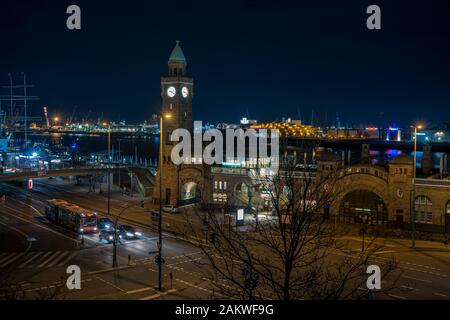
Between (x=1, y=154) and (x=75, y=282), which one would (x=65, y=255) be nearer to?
(x=75, y=282)

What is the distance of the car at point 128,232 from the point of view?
2260 inches

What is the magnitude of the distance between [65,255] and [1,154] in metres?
134

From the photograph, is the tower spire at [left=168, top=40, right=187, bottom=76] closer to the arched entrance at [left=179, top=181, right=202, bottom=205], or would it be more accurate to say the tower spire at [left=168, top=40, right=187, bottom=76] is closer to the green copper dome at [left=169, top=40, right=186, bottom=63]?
the green copper dome at [left=169, top=40, right=186, bottom=63]

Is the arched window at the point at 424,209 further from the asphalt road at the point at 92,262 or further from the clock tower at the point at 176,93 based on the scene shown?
the clock tower at the point at 176,93

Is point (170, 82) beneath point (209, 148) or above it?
above

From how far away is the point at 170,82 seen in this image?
85938mm

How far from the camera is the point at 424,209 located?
5994cm

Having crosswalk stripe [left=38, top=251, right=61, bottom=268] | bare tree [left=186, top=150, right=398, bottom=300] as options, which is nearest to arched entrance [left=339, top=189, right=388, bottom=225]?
bare tree [left=186, top=150, right=398, bottom=300]

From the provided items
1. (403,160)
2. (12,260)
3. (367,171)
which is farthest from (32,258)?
(403,160)

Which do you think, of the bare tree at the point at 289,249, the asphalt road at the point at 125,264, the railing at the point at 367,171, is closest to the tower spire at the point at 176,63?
the asphalt road at the point at 125,264

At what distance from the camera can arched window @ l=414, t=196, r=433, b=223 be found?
59438 millimetres

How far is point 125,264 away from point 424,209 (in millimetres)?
36418

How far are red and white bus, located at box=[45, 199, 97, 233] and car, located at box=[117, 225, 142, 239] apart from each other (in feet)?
14.4
